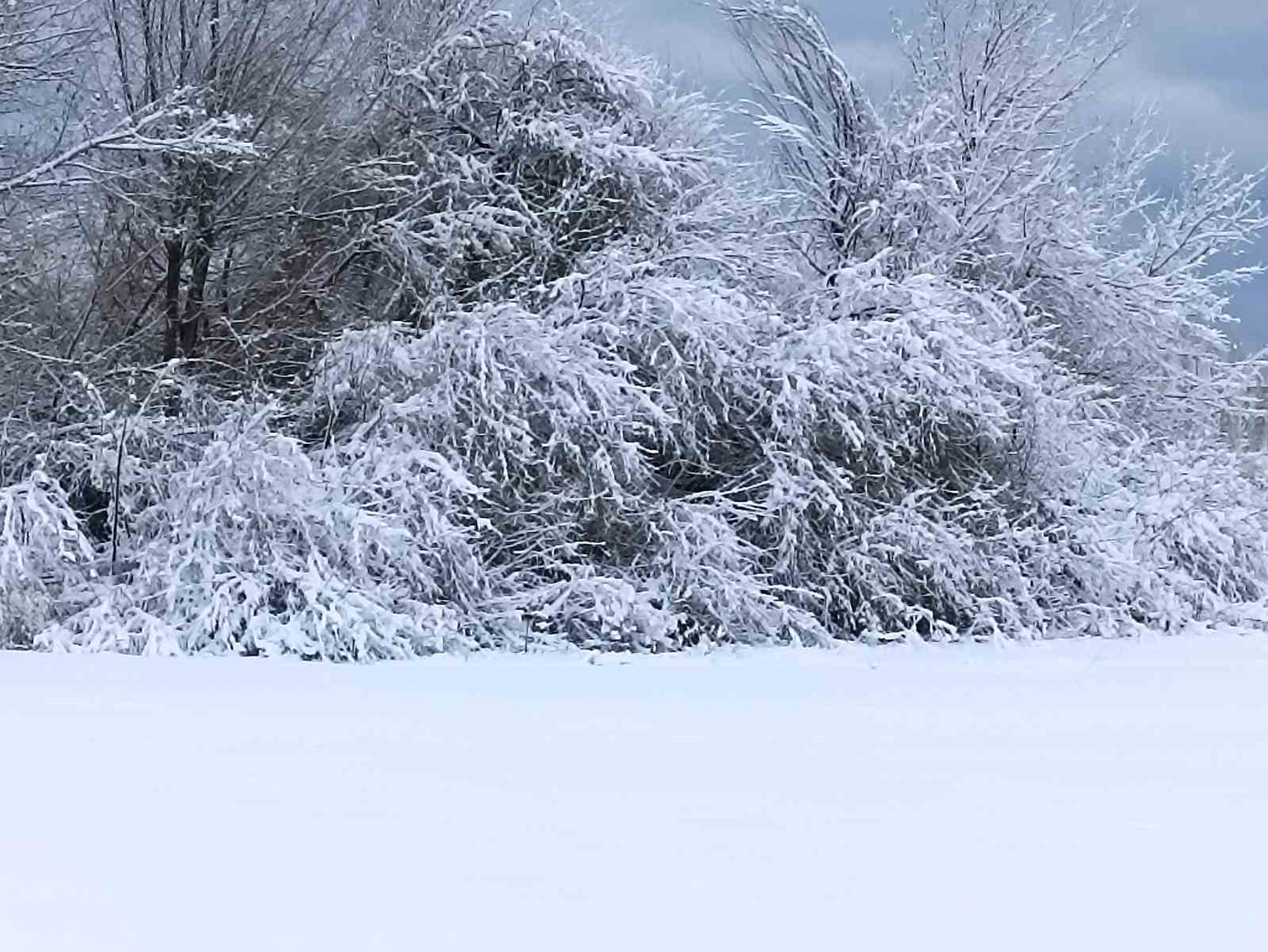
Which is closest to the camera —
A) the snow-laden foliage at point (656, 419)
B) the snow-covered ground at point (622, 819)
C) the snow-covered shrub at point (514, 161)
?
the snow-covered ground at point (622, 819)

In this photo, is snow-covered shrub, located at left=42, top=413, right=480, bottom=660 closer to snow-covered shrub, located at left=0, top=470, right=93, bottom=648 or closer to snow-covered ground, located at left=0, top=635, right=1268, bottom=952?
snow-covered shrub, located at left=0, top=470, right=93, bottom=648

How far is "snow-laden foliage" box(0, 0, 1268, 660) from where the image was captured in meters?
7.54

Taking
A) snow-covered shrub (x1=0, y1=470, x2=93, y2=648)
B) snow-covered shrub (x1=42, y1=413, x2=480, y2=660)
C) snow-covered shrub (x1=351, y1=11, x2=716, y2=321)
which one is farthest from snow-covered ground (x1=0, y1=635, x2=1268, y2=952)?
snow-covered shrub (x1=351, y1=11, x2=716, y2=321)

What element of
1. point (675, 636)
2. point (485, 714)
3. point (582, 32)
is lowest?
point (675, 636)

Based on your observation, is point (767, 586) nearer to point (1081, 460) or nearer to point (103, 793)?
point (1081, 460)

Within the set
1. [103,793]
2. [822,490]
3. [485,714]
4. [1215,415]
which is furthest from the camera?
[1215,415]

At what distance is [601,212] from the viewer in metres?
9.44

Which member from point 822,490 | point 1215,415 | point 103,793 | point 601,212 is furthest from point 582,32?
point 103,793

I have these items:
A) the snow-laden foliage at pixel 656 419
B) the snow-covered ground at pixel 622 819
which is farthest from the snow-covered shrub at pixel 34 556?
the snow-covered ground at pixel 622 819

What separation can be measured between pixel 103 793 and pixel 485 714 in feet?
5.45

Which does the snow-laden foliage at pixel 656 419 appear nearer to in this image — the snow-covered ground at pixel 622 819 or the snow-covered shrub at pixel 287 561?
the snow-covered shrub at pixel 287 561

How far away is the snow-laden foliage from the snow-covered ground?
2006 millimetres

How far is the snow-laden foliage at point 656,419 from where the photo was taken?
7539 millimetres

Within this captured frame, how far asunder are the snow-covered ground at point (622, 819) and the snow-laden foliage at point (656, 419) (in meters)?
2.01
